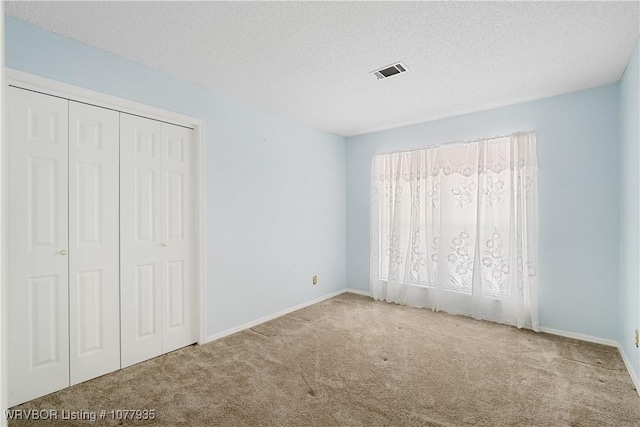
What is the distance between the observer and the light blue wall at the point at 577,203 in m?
2.96

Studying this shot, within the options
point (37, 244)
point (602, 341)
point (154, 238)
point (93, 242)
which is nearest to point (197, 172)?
point (154, 238)

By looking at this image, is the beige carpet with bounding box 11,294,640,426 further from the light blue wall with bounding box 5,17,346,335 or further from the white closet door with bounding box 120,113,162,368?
the light blue wall with bounding box 5,17,346,335

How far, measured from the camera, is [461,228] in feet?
12.6

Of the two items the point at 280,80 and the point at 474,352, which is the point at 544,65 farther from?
the point at 474,352

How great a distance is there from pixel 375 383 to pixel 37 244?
2578mm

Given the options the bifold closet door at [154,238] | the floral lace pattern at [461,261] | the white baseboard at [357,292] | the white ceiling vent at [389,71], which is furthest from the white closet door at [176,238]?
the floral lace pattern at [461,261]

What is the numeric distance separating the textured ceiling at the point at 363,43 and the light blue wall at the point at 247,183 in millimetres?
146

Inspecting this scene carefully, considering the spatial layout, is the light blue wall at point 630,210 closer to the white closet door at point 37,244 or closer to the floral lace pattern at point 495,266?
the floral lace pattern at point 495,266

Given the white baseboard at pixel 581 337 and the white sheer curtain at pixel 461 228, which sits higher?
the white sheer curtain at pixel 461 228

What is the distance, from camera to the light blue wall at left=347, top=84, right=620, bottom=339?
2.96m

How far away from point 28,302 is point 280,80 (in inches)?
101

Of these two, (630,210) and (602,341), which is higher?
(630,210)

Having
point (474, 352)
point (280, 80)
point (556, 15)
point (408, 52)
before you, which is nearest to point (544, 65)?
point (556, 15)

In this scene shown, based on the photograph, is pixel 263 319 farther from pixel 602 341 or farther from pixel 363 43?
pixel 602 341
